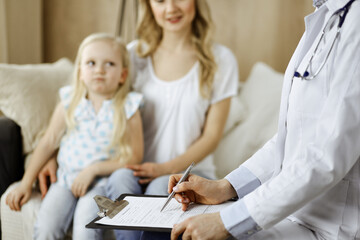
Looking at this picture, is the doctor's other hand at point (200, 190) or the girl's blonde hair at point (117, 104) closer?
the doctor's other hand at point (200, 190)

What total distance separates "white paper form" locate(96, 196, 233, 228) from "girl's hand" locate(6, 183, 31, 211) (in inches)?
26.6

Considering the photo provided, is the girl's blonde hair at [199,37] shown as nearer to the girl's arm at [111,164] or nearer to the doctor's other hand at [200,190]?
the girl's arm at [111,164]

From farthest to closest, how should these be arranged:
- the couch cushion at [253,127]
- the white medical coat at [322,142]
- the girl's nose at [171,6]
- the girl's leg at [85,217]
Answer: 1. the couch cushion at [253,127]
2. the girl's nose at [171,6]
3. the girl's leg at [85,217]
4. the white medical coat at [322,142]

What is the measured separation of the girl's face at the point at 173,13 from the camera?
64.7 inches

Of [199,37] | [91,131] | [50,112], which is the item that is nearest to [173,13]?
[199,37]

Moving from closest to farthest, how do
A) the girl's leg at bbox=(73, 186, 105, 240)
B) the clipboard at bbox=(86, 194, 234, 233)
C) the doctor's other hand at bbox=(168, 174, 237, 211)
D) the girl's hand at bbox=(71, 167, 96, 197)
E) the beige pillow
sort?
the clipboard at bbox=(86, 194, 234, 233)
the doctor's other hand at bbox=(168, 174, 237, 211)
the girl's leg at bbox=(73, 186, 105, 240)
the girl's hand at bbox=(71, 167, 96, 197)
the beige pillow

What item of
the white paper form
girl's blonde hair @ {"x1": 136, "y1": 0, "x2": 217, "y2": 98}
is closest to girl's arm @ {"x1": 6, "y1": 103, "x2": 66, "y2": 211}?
girl's blonde hair @ {"x1": 136, "y1": 0, "x2": 217, "y2": 98}

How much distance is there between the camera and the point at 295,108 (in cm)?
89

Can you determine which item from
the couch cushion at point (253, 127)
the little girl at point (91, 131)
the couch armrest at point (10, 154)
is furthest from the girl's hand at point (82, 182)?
the couch cushion at point (253, 127)

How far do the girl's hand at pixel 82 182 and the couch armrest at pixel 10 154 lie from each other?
1.06ft

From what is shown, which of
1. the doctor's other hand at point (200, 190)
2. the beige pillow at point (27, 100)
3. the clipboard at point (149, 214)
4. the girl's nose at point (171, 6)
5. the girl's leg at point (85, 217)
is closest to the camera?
the clipboard at point (149, 214)

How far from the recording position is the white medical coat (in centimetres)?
78

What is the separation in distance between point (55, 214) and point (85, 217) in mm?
127

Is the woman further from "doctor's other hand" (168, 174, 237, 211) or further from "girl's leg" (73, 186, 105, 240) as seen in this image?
"doctor's other hand" (168, 174, 237, 211)
